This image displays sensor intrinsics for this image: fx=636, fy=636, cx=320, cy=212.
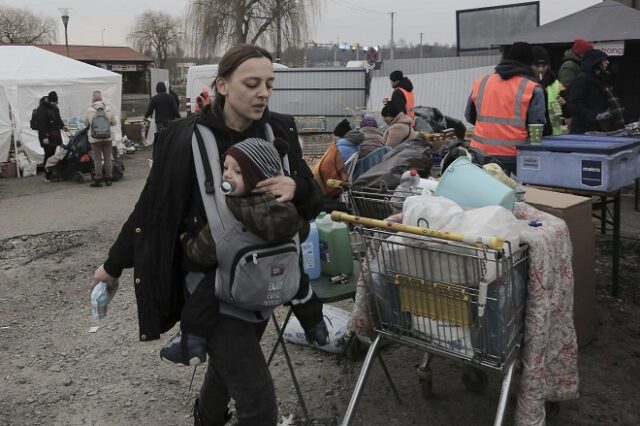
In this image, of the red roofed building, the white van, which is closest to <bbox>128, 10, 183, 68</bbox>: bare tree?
the red roofed building

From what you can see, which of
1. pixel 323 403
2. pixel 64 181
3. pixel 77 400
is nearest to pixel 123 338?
pixel 77 400

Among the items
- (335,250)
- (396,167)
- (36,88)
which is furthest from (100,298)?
(36,88)

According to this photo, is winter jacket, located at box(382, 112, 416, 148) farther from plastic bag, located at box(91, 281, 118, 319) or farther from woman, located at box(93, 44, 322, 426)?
plastic bag, located at box(91, 281, 118, 319)

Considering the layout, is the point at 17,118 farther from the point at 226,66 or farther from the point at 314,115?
the point at 226,66

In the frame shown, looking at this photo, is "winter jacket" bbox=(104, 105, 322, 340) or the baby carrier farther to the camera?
"winter jacket" bbox=(104, 105, 322, 340)

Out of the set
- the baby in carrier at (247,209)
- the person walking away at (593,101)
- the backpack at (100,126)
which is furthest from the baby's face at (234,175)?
the backpack at (100,126)

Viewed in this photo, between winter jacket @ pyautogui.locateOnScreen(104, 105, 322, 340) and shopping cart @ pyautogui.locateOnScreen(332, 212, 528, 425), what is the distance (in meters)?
0.41

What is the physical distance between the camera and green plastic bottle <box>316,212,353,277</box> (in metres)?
3.38

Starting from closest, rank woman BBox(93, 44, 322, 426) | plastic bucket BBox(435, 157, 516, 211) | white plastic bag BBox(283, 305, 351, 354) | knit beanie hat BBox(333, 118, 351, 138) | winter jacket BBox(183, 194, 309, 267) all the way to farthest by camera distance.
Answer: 1. winter jacket BBox(183, 194, 309, 267)
2. woman BBox(93, 44, 322, 426)
3. plastic bucket BBox(435, 157, 516, 211)
4. white plastic bag BBox(283, 305, 351, 354)
5. knit beanie hat BBox(333, 118, 351, 138)

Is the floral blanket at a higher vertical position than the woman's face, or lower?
lower

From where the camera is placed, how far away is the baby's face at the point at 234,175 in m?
2.17

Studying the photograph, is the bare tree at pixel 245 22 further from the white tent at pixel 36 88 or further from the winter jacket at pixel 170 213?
the winter jacket at pixel 170 213

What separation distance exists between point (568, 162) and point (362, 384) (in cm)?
211

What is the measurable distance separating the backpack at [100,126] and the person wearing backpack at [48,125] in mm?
1814
